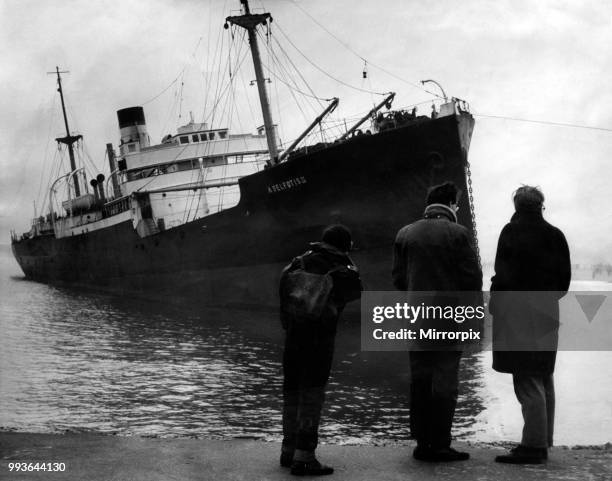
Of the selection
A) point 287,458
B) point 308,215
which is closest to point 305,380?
point 287,458

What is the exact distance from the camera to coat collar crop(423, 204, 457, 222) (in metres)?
4.68

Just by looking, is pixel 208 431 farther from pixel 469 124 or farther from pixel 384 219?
pixel 469 124

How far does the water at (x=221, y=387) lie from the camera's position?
807cm

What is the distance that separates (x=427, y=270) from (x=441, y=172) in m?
15.2

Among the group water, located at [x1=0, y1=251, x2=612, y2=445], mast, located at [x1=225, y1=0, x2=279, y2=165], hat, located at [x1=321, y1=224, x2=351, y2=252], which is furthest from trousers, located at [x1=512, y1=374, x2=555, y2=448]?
mast, located at [x1=225, y1=0, x2=279, y2=165]

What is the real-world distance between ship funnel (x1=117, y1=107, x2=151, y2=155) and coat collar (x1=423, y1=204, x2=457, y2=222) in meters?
29.2

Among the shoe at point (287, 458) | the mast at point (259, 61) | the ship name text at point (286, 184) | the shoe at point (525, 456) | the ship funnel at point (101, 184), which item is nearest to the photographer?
the shoe at point (525, 456)

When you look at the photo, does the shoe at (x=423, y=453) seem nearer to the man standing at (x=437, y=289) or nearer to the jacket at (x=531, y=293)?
the man standing at (x=437, y=289)

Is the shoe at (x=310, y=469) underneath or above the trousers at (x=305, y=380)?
underneath

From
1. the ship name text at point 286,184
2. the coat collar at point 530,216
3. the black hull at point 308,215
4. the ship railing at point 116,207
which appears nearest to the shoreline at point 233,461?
the coat collar at point 530,216

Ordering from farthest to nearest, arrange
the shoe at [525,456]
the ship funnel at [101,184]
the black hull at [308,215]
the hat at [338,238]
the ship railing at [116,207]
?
1. the ship funnel at [101,184]
2. the ship railing at [116,207]
3. the black hull at [308,215]
4. the hat at [338,238]
5. the shoe at [525,456]

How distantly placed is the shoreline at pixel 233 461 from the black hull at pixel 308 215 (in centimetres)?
1465

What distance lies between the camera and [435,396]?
14.6ft

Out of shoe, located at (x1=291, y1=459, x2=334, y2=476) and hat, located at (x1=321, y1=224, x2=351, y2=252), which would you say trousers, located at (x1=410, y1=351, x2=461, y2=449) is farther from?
hat, located at (x1=321, y1=224, x2=351, y2=252)
